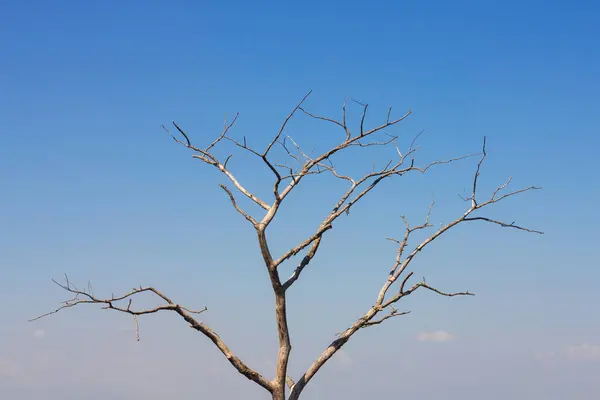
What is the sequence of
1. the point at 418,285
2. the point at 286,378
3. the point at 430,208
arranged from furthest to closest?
the point at 430,208 < the point at 418,285 < the point at 286,378

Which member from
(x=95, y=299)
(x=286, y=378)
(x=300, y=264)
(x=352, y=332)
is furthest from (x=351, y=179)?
(x=95, y=299)

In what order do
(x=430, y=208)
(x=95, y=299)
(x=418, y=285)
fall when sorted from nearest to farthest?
(x=95, y=299) → (x=418, y=285) → (x=430, y=208)

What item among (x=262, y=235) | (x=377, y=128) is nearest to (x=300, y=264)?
(x=262, y=235)

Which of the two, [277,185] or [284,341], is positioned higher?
[277,185]

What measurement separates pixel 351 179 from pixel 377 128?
2.78 ft

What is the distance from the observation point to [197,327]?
8.57 m

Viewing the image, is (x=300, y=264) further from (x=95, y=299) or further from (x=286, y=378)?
(x=95, y=299)

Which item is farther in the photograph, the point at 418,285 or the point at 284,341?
the point at 418,285

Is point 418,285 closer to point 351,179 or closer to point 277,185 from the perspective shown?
point 351,179

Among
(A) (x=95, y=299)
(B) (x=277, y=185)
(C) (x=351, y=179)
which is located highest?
(C) (x=351, y=179)

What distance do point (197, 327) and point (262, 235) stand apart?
4.41 feet

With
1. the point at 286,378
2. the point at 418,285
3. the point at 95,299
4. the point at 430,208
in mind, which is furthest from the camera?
the point at 430,208

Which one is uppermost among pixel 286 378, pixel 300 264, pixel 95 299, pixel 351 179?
pixel 351 179

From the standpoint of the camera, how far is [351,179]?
985 centimetres
